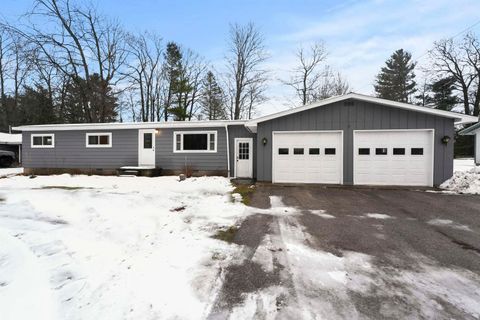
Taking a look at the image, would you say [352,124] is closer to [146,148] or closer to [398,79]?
[146,148]

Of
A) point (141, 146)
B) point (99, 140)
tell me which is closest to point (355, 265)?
point (141, 146)

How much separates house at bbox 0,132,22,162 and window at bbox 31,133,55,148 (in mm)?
9026

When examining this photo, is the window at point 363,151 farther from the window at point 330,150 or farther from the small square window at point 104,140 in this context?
the small square window at point 104,140

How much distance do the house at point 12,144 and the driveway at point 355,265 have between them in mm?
22746

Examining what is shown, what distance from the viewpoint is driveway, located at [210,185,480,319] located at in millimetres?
2059

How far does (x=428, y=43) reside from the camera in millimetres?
24875

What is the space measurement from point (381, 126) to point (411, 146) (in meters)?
1.25

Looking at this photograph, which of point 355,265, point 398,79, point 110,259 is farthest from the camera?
point 398,79

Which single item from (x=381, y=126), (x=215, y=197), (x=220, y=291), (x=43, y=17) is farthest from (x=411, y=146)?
(x=43, y=17)

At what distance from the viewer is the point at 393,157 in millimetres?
8773

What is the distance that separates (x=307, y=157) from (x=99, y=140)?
1029 cm

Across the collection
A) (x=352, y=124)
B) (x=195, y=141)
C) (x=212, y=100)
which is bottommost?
(x=195, y=141)

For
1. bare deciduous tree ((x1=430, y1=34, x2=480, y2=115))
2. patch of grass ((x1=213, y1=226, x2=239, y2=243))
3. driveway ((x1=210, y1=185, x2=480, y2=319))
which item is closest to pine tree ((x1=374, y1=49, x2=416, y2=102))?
bare deciduous tree ((x1=430, y1=34, x2=480, y2=115))

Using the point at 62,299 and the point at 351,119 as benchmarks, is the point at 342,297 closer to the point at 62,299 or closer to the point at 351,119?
the point at 62,299
